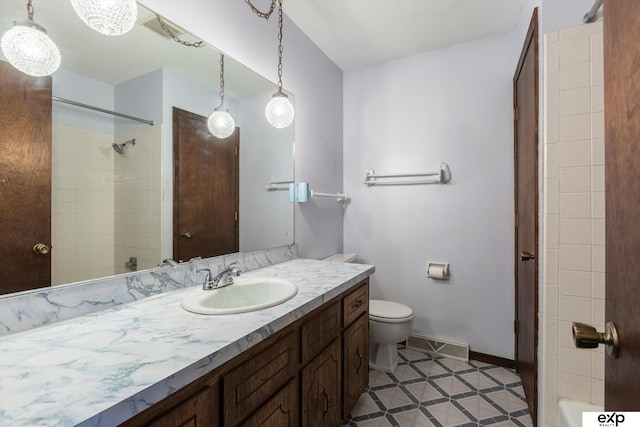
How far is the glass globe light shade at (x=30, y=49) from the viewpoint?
2.73 ft

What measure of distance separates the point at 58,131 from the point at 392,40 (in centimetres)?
220

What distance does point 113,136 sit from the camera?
1090 millimetres

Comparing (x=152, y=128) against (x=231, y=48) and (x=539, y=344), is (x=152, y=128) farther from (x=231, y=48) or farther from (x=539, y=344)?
(x=539, y=344)

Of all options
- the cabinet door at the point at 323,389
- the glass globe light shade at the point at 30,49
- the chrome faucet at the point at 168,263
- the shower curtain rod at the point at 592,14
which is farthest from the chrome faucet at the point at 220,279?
the shower curtain rod at the point at 592,14

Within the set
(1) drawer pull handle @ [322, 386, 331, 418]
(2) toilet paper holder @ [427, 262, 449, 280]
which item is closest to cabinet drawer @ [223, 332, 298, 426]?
(1) drawer pull handle @ [322, 386, 331, 418]

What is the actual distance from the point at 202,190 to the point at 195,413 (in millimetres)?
1014

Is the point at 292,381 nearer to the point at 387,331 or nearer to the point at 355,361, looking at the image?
the point at 355,361

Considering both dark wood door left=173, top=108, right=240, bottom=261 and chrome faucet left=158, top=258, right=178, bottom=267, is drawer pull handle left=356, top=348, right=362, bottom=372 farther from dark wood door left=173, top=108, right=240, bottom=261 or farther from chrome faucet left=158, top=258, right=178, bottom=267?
chrome faucet left=158, top=258, right=178, bottom=267

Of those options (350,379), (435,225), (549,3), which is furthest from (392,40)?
(350,379)

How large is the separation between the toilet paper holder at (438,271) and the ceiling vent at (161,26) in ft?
7.25

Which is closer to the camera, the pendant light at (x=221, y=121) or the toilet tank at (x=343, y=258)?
the pendant light at (x=221, y=121)

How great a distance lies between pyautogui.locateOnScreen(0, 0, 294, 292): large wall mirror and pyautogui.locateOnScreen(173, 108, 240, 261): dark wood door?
0.04 m

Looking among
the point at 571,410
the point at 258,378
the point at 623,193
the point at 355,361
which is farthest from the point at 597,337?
the point at 355,361

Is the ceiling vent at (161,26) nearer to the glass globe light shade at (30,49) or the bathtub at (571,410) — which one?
the glass globe light shade at (30,49)
